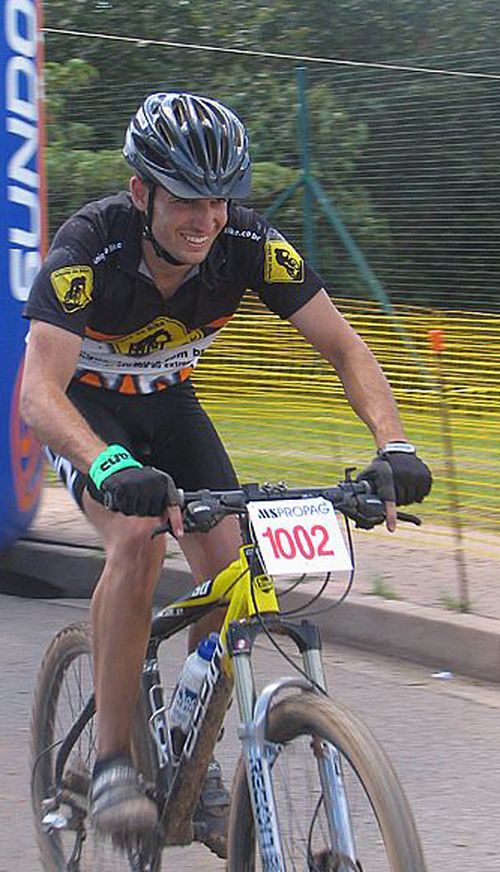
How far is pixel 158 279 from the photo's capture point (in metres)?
4.12

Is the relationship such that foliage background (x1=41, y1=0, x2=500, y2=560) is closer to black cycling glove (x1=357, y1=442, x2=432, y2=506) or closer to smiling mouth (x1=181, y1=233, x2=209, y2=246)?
smiling mouth (x1=181, y1=233, x2=209, y2=246)

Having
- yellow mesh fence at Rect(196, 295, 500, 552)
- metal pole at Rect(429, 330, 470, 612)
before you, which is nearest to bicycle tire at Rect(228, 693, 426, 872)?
metal pole at Rect(429, 330, 470, 612)

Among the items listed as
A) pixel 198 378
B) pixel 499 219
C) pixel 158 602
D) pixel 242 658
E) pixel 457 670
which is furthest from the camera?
pixel 499 219

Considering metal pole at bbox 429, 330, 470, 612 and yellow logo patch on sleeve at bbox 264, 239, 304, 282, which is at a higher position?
yellow logo patch on sleeve at bbox 264, 239, 304, 282

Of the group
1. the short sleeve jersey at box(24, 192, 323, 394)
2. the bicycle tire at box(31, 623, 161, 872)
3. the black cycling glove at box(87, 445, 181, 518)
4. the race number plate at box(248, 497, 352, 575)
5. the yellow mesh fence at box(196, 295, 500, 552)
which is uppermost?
the short sleeve jersey at box(24, 192, 323, 394)

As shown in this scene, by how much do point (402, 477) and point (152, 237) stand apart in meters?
0.83

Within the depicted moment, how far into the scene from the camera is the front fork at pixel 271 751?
3.37 meters

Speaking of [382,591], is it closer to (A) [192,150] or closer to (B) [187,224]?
(B) [187,224]

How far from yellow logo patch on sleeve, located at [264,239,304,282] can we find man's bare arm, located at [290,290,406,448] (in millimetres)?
76

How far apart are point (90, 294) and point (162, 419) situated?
50 centimetres

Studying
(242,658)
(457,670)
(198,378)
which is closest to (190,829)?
(242,658)

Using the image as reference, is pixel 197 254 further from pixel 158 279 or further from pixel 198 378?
pixel 198 378

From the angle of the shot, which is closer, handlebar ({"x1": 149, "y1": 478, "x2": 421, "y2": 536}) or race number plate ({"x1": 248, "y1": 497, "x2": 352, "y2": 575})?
race number plate ({"x1": 248, "y1": 497, "x2": 352, "y2": 575})

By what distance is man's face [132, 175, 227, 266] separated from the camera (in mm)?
3875
